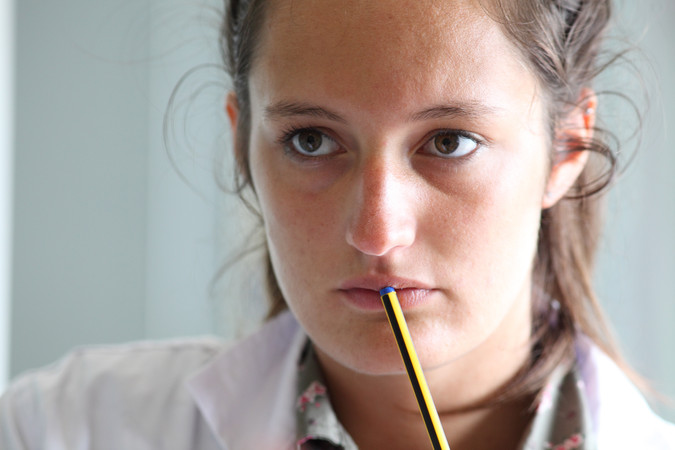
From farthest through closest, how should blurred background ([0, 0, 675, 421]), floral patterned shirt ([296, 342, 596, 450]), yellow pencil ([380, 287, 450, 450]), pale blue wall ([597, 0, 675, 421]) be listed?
blurred background ([0, 0, 675, 421]) → pale blue wall ([597, 0, 675, 421]) → floral patterned shirt ([296, 342, 596, 450]) → yellow pencil ([380, 287, 450, 450])

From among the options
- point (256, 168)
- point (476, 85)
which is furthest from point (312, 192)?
point (476, 85)

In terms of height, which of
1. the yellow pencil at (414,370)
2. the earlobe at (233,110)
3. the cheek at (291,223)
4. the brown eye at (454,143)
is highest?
the earlobe at (233,110)

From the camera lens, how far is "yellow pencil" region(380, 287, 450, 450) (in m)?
0.66

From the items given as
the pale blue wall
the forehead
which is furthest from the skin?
the pale blue wall

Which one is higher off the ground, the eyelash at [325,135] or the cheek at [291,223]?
the eyelash at [325,135]

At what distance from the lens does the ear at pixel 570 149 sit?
0.89 metres

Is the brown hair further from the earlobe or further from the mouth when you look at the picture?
the mouth

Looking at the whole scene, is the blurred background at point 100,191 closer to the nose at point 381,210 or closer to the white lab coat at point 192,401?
the white lab coat at point 192,401

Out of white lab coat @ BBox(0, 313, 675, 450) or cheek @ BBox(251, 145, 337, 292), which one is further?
white lab coat @ BBox(0, 313, 675, 450)

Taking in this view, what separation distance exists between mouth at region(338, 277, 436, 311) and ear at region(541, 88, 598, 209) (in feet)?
0.63

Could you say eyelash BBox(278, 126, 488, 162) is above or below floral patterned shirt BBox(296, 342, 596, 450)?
above

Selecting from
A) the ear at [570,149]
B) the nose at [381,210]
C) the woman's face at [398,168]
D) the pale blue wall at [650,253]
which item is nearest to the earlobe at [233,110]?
the woman's face at [398,168]

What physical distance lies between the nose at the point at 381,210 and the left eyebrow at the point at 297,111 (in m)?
0.06

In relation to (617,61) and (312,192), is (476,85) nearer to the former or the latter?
(312,192)
